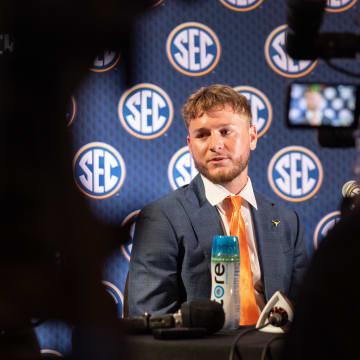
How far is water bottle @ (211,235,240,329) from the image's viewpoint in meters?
1.24

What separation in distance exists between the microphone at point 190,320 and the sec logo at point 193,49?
1.58 m

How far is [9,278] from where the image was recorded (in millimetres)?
351

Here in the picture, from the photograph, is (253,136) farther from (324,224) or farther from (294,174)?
(324,224)

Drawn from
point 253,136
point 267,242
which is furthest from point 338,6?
point 267,242

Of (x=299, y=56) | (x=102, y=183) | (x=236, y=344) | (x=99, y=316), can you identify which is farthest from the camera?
(x=102, y=183)

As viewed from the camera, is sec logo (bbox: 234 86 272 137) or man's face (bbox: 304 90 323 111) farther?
sec logo (bbox: 234 86 272 137)

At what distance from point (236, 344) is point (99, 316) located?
711 millimetres

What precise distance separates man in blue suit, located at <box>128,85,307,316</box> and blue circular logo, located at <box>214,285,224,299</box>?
0.41 meters

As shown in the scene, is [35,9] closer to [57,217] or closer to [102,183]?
[57,217]

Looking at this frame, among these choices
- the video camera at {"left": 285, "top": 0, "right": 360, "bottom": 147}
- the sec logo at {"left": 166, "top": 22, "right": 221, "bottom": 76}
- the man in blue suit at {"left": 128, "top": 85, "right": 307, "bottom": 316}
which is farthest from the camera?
the sec logo at {"left": 166, "top": 22, "right": 221, "bottom": 76}

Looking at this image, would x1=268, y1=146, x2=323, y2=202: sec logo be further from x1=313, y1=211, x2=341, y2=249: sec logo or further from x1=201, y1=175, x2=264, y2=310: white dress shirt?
x1=201, y1=175, x2=264, y2=310: white dress shirt

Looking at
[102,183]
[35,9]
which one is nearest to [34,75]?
[35,9]

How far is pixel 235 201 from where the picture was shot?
72.8 inches

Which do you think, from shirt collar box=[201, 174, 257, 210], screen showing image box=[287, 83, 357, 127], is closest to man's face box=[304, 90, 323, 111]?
screen showing image box=[287, 83, 357, 127]
